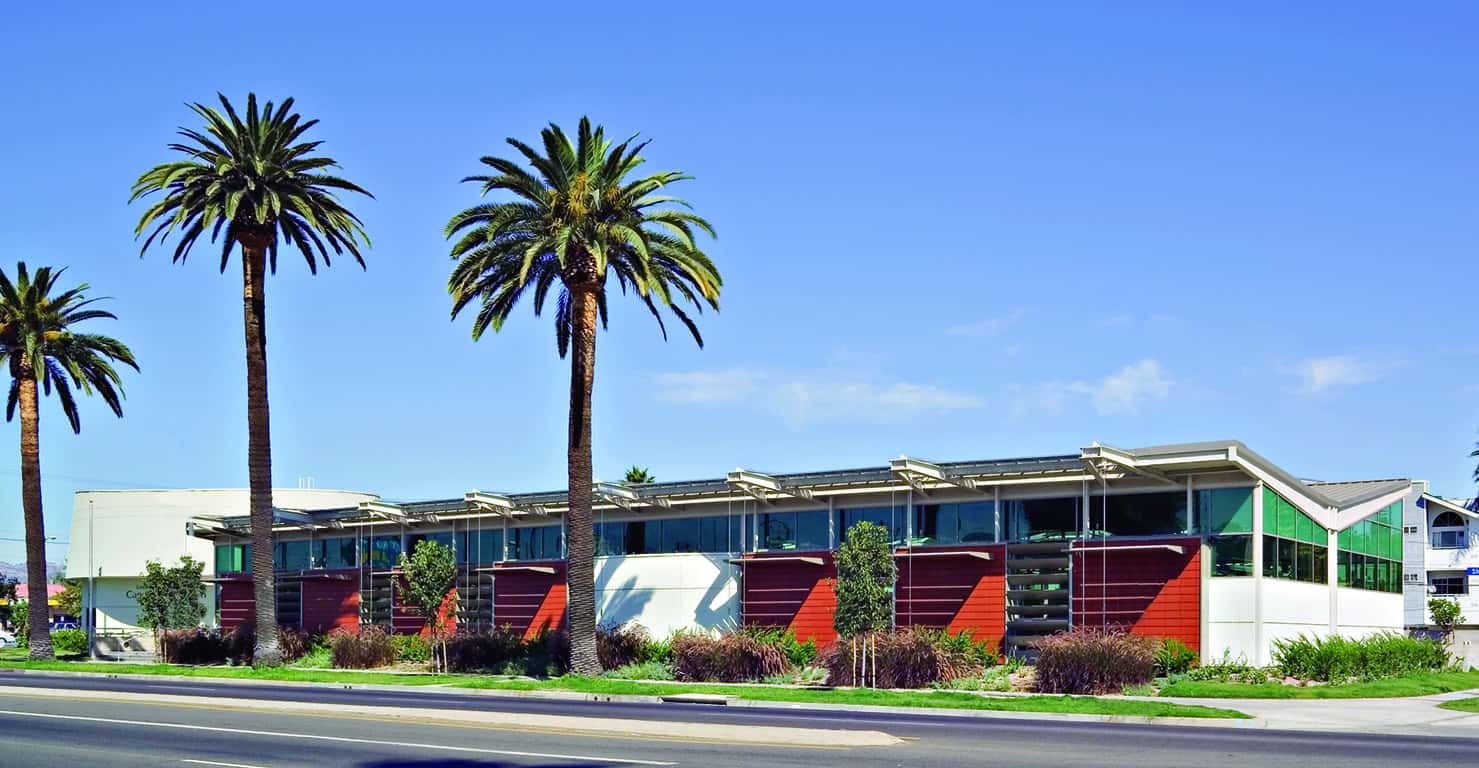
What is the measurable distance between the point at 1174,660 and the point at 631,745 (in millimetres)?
20745

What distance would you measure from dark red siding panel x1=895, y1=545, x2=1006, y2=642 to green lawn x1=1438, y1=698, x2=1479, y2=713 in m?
13.2

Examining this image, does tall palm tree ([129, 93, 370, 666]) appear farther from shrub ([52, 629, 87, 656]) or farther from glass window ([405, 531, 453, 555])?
shrub ([52, 629, 87, 656])

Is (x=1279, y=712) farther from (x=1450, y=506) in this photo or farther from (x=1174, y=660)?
(x=1450, y=506)

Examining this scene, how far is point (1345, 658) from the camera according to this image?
36.9 meters

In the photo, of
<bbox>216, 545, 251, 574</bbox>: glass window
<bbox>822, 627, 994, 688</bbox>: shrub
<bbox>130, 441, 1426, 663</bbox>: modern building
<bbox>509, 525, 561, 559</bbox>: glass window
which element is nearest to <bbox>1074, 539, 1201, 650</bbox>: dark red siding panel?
<bbox>130, 441, 1426, 663</bbox>: modern building

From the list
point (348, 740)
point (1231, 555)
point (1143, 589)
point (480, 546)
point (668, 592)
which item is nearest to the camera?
point (348, 740)

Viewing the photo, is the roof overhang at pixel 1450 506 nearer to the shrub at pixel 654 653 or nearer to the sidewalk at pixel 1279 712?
the sidewalk at pixel 1279 712

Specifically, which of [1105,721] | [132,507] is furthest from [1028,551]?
[132,507]

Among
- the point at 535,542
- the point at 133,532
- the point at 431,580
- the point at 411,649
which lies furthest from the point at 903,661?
the point at 133,532

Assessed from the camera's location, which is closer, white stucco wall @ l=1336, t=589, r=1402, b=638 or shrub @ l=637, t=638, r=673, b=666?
white stucco wall @ l=1336, t=589, r=1402, b=638

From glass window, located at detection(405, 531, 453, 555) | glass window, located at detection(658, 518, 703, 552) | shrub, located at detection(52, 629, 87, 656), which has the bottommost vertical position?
shrub, located at detection(52, 629, 87, 656)

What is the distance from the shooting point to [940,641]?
130 ft

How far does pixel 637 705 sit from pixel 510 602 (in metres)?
21.0

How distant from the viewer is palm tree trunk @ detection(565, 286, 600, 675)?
43.2 metres
